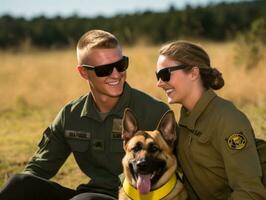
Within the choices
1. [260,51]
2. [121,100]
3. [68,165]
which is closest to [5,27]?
[260,51]

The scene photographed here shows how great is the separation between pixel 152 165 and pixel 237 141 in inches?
25.9

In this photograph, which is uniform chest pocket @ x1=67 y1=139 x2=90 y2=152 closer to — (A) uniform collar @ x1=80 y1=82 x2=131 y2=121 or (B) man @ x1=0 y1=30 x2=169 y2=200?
(B) man @ x1=0 y1=30 x2=169 y2=200

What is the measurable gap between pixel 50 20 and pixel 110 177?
112ft

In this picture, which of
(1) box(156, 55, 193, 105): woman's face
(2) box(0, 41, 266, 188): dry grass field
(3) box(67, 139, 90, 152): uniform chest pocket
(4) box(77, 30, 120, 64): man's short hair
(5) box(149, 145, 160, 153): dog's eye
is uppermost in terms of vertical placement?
(4) box(77, 30, 120, 64): man's short hair

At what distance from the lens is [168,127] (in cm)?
430

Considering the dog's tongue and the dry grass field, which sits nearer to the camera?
the dog's tongue

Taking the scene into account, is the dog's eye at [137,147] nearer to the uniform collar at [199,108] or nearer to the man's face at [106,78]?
the uniform collar at [199,108]

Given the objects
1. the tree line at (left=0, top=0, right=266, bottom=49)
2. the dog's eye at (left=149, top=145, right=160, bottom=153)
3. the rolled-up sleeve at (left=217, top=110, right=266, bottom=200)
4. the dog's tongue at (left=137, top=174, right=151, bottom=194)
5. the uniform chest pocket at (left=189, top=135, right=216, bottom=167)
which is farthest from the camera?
the tree line at (left=0, top=0, right=266, bottom=49)

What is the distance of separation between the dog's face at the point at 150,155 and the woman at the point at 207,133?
0.28 feet

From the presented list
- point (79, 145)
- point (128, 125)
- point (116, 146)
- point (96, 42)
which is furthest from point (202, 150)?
point (96, 42)

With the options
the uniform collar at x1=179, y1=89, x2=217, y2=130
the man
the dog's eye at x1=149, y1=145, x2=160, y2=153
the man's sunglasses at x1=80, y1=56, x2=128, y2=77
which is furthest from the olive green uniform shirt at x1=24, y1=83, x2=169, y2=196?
the uniform collar at x1=179, y1=89, x2=217, y2=130

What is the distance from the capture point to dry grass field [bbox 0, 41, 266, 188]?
25.1 feet

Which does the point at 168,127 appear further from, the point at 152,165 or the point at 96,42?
the point at 96,42

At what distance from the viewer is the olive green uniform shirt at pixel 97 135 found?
15.2 feet
